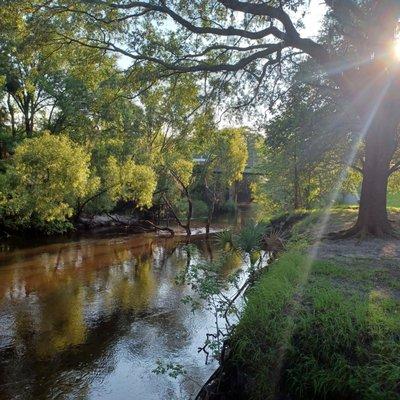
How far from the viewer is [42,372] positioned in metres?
7.96

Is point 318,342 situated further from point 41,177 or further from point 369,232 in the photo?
point 41,177

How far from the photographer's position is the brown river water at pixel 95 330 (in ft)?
25.0

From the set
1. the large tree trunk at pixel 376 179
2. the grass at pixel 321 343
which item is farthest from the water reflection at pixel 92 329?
the large tree trunk at pixel 376 179

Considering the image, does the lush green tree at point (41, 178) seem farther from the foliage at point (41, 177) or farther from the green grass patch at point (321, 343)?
the green grass patch at point (321, 343)

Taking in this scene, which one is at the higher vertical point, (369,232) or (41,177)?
(41,177)

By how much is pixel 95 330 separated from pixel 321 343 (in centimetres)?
682

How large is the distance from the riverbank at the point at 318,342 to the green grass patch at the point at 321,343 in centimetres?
1

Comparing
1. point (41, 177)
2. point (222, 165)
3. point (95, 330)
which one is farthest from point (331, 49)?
point (222, 165)

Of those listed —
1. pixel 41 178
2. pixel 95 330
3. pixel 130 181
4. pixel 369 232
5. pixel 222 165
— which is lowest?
pixel 95 330

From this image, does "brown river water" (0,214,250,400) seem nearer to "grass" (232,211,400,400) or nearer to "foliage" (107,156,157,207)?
"grass" (232,211,400,400)

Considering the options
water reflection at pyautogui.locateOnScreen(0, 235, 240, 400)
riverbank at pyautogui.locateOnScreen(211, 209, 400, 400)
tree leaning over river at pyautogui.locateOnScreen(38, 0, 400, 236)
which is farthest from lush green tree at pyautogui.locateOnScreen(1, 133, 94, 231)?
riverbank at pyautogui.locateOnScreen(211, 209, 400, 400)

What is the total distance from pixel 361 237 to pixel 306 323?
715cm

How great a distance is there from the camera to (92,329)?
1027 centimetres

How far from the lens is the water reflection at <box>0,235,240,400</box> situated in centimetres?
765
